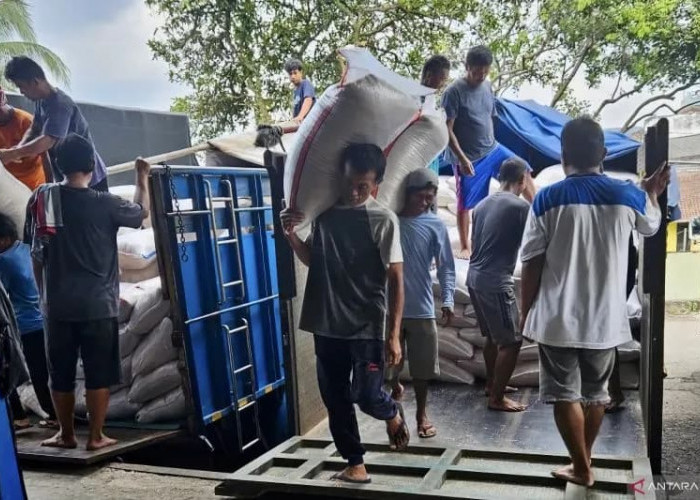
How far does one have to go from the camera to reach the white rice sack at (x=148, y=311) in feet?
12.0

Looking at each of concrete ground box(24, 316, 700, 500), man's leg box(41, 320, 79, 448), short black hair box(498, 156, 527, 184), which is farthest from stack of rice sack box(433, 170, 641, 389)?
man's leg box(41, 320, 79, 448)

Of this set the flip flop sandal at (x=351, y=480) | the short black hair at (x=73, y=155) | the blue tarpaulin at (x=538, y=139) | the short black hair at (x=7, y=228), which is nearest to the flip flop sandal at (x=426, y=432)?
the flip flop sandal at (x=351, y=480)

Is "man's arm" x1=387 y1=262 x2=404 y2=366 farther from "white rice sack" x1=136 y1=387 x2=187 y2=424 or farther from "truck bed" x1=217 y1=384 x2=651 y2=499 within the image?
"white rice sack" x1=136 y1=387 x2=187 y2=424

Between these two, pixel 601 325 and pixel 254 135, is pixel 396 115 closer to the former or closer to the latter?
pixel 601 325

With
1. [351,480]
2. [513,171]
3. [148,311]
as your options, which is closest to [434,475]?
[351,480]

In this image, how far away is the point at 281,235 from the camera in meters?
3.13

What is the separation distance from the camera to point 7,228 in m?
3.46

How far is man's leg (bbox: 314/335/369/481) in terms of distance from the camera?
261 cm

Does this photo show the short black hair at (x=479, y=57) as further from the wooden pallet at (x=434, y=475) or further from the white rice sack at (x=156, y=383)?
the white rice sack at (x=156, y=383)

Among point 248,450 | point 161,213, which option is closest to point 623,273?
point 161,213

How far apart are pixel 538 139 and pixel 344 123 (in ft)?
9.37

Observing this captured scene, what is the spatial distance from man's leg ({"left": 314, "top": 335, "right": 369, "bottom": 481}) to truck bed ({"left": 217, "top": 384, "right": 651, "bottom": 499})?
0.13 meters

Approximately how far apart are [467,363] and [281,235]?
1.44m

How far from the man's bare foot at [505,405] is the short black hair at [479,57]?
1.90 meters
